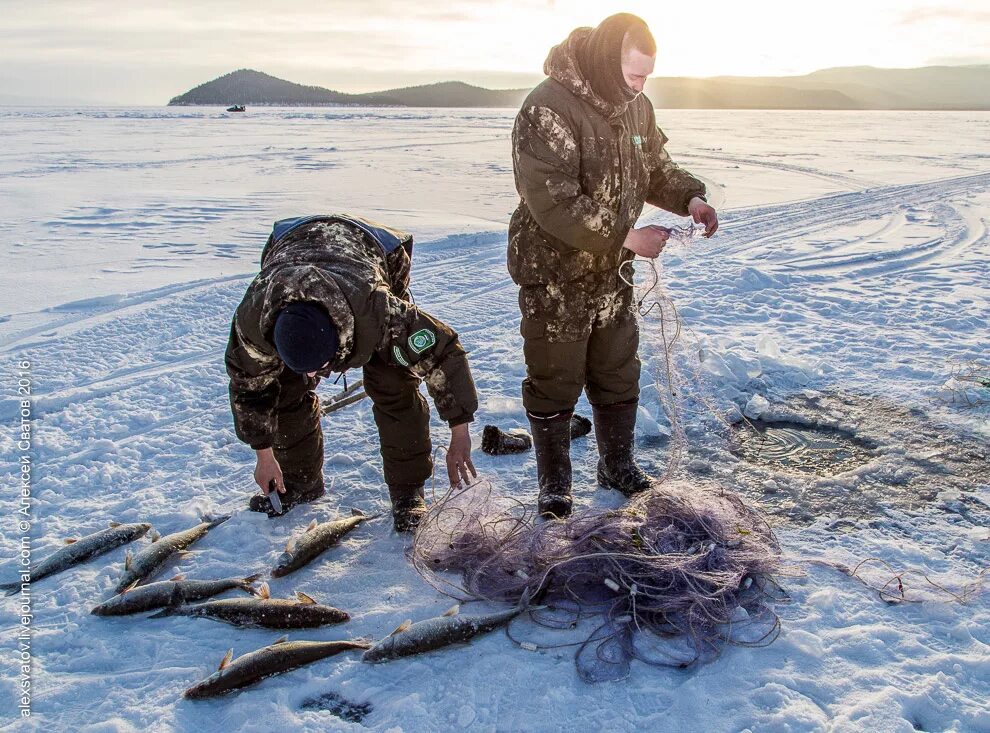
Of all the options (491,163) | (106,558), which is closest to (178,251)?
(106,558)

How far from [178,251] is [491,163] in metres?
9.66

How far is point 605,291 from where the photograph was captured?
3.16 meters

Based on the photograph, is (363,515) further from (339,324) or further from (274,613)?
(339,324)

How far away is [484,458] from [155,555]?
1761 millimetres

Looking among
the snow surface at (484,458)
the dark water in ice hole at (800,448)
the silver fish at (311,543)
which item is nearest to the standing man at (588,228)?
the snow surface at (484,458)

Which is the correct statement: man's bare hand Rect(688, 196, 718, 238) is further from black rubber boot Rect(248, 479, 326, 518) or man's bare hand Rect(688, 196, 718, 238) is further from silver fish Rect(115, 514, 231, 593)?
silver fish Rect(115, 514, 231, 593)

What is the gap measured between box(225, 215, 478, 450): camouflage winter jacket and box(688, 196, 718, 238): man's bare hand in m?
1.29

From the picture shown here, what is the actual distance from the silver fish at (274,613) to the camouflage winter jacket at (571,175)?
1.64 meters

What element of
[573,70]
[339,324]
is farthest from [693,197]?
[339,324]

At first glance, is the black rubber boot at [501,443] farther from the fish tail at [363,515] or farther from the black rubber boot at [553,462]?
the fish tail at [363,515]

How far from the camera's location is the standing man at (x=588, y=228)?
2.79 metres

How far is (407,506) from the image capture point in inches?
133

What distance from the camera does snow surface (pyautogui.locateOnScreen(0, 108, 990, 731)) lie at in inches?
91.9

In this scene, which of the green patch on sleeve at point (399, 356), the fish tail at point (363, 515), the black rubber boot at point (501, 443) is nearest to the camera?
the green patch on sleeve at point (399, 356)
